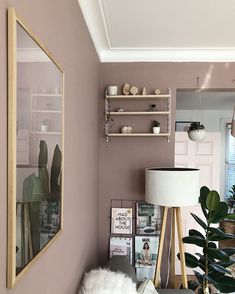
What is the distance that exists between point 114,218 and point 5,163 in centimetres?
219

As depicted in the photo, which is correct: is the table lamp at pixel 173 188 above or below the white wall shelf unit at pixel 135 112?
below

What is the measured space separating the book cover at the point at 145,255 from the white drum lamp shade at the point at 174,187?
2.20 feet

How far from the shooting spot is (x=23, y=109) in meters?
0.82

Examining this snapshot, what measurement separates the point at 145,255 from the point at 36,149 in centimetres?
215

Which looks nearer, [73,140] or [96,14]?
[73,140]

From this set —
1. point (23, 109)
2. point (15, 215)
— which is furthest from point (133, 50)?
point (15, 215)

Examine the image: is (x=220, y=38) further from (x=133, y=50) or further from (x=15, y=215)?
(x=15, y=215)

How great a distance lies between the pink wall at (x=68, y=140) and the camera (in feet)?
2.41

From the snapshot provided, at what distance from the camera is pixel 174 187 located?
2.18 meters

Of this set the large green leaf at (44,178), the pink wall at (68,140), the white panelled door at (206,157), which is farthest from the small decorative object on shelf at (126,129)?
the large green leaf at (44,178)

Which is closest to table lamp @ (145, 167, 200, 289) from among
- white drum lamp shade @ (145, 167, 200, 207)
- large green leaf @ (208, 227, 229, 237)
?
white drum lamp shade @ (145, 167, 200, 207)

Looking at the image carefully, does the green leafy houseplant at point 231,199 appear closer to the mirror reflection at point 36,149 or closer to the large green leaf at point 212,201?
the large green leaf at point 212,201

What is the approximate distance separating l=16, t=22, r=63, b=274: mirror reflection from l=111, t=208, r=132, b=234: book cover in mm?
1641

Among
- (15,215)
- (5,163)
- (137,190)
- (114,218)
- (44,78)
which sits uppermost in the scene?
(44,78)
